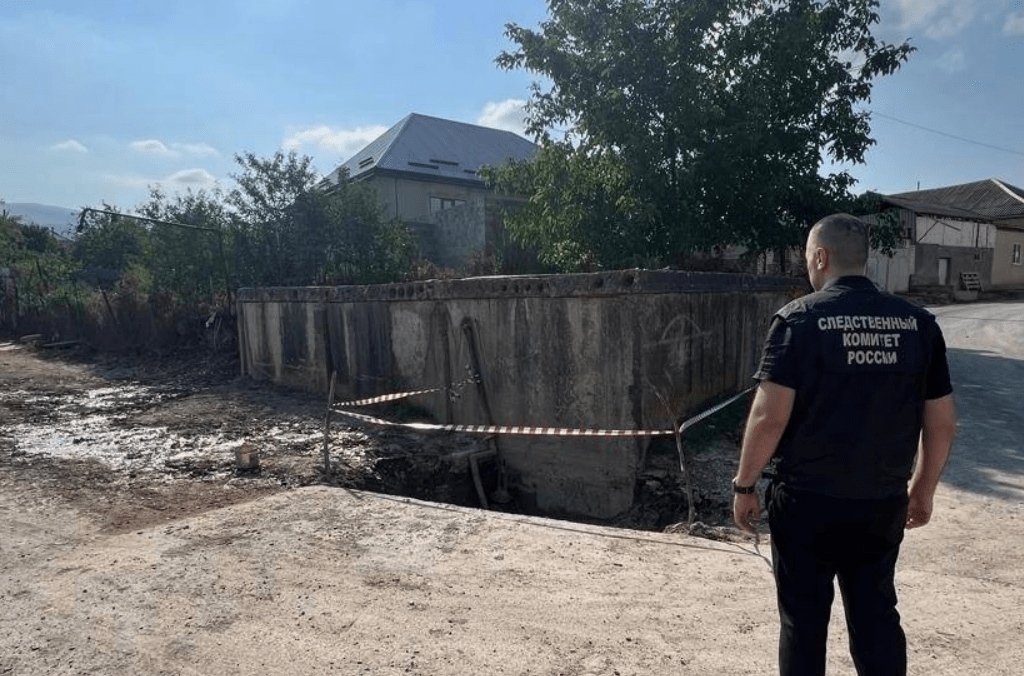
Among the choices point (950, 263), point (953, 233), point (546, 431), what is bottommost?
point (546, 431)

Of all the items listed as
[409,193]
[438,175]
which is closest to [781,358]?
[409,193]

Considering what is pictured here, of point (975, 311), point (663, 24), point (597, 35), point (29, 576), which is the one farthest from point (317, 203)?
point (975, 311)

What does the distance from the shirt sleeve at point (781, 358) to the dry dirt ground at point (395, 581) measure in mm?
1408

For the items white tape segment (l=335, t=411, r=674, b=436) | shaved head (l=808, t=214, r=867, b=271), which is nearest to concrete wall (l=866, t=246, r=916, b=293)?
white tape segment (l=335, t=411, r=674, b=436)

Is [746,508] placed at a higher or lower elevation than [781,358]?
lower

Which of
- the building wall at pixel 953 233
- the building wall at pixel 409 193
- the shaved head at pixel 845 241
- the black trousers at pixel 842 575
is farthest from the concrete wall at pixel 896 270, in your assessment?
the black trousers at pixel 842 575

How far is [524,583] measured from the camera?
3.57m

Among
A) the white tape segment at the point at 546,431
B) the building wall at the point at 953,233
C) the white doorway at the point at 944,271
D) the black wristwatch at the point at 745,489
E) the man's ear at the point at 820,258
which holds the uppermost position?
the building wall at the point at 953,233

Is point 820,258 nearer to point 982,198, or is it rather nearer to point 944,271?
point 944,271

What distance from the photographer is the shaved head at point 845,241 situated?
222 cm

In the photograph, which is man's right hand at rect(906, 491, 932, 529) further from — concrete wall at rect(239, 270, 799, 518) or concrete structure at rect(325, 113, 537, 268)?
concrete structure at rect(325, 113, 537, 268)

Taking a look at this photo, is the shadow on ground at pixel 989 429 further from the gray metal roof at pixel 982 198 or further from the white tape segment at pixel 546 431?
the gray metal roof at pixel 982 198

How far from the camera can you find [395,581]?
3.63 metres

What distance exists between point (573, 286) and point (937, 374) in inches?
160
